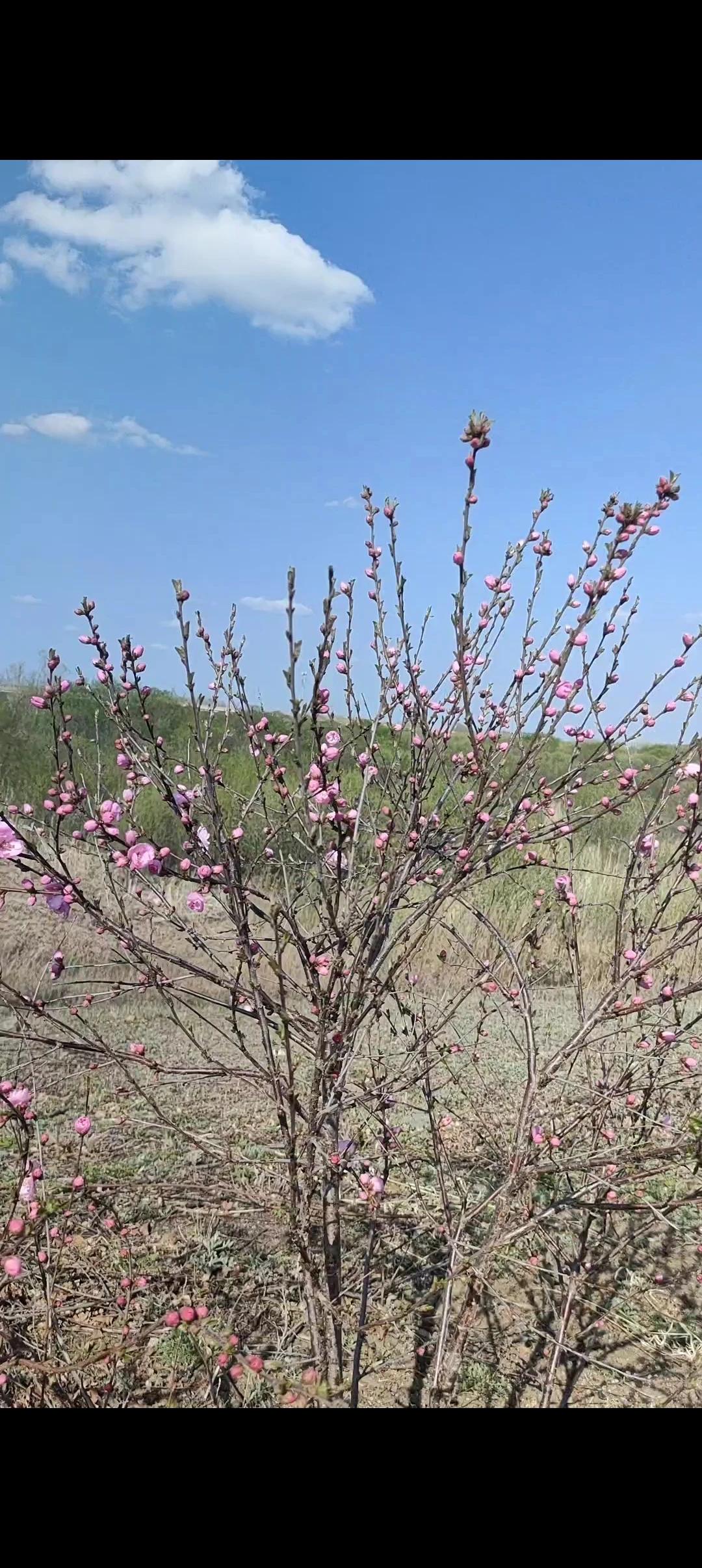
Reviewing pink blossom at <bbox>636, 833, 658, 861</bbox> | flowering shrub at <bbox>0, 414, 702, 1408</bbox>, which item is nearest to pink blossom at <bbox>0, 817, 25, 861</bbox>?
flowering shrub at <bbox>0, 414, 702, 1408</bbox>

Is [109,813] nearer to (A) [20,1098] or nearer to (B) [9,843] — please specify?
(B) [9,843]

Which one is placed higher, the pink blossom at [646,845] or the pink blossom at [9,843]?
the pink blossom at [646,845]

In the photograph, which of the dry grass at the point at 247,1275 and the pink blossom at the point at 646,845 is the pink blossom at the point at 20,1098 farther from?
the pink blossom at the point at 646,845

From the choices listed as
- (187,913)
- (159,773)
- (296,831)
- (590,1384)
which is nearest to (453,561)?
(159,773)

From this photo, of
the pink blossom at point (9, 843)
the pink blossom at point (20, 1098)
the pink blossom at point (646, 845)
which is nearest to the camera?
the pink blossom at point (20, 1098)

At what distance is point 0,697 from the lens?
12148mm

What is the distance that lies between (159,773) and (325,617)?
1.93 ft

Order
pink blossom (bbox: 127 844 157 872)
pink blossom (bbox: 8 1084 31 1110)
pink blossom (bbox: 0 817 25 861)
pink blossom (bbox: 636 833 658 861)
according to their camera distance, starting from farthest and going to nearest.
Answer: pink blossom (bbox: 636 833 658 861) → pink blossom (bbox: 127 844 157 872) → pink blossom (bbox: 0 817 25 861) → pink blossom (bbox: 8 1084 31 1110)

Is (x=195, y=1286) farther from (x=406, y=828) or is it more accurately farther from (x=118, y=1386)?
(x=406, y=828)

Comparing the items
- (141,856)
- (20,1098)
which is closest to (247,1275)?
(20,1098)

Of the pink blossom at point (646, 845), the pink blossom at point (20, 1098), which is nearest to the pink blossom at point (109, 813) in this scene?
the pink blossom at point (20, 1098)

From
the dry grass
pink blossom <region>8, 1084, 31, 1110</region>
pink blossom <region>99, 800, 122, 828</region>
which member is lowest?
the dry grass

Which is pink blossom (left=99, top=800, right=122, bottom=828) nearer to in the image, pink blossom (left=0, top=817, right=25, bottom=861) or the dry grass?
pink blossom (left=0, top=817, right=25, bottom=861)
